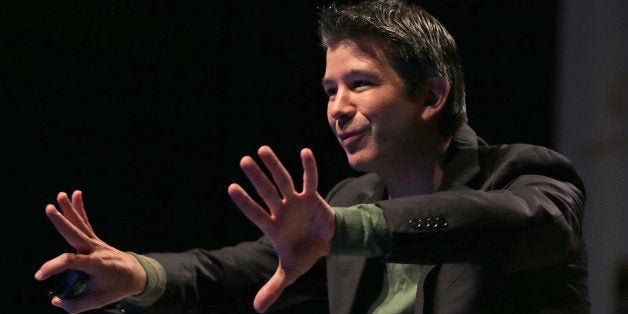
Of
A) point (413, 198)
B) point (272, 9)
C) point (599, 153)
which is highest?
point (272, 9)

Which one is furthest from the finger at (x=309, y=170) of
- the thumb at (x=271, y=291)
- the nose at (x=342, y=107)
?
the nose at (x=342, y=107)

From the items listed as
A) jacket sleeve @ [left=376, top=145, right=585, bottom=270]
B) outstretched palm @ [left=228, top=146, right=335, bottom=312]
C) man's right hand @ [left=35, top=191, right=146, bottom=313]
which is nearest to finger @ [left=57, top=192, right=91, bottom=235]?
man's right hand @ [left=35, top=191, right=146, bottom=313]

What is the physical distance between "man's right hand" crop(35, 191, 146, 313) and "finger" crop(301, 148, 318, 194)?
490 millimetres

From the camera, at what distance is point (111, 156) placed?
2605 millimetres

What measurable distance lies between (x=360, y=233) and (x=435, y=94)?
0.60m

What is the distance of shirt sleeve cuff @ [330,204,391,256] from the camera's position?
132cm

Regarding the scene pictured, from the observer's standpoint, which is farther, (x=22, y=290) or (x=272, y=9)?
(x=272, y=9)

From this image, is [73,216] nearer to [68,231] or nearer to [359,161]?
[68,231]

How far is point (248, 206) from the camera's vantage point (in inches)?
50.6

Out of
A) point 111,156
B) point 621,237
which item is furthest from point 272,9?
point 621,237

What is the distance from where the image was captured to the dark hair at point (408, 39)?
1790 millimetres

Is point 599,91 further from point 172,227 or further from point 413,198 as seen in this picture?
point 413,198

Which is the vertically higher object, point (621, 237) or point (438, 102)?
point (438, 102)

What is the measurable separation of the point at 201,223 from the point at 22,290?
1.81ft
